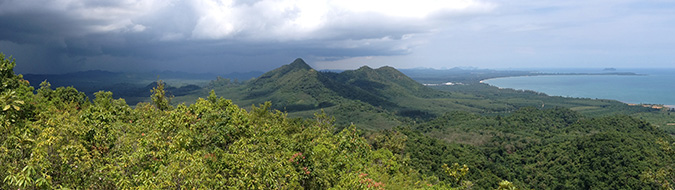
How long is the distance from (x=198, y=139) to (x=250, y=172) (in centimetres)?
Result: 814

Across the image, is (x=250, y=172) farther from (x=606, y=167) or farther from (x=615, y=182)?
(x=606, y=167)

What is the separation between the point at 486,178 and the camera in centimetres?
9156

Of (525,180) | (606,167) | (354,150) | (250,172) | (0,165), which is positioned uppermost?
(0,165)

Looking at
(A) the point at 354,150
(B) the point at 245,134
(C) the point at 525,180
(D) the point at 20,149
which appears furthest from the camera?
(C) the point at 525,180

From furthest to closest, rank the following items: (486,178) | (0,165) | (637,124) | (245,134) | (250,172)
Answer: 1. (637,124)
2. (486,178)
3. (245,134)
4. (250,172)
5. (0,165)

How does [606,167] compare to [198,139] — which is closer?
[198,139]

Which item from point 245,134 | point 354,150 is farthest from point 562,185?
point 245,134

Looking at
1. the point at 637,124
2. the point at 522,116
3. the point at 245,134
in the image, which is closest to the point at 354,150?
the point at 245,134

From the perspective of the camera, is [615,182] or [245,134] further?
[615,182]

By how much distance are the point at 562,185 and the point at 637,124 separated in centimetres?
8632

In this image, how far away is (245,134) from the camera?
29.7 meters

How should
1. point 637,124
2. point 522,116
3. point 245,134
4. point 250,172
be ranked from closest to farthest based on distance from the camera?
point 250,172, point 245,134, point 637,124, point 522,116

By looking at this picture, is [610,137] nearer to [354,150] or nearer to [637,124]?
[637,124]

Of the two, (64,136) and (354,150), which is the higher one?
(64,136)
